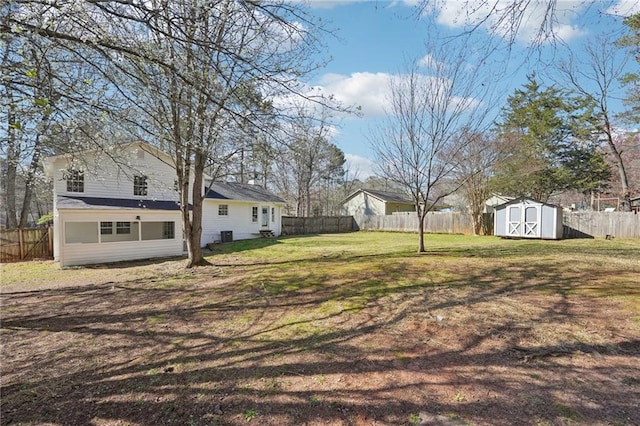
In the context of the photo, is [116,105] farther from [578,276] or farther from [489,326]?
[578,276]

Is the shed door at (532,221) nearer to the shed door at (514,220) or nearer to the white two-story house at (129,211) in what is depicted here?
the shed door at (514,220)

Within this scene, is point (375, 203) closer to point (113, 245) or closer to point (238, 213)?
point (238, 213)

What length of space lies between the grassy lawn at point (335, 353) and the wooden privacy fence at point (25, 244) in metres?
8.66

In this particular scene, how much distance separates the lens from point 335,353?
3307 mm

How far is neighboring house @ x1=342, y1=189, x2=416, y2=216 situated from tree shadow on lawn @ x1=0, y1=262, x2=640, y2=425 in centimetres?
2275

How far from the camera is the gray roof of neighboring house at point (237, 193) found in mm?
17484

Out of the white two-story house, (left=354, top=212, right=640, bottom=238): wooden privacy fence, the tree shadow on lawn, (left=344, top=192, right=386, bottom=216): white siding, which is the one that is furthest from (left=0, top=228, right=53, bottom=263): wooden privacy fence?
(left=344, top=192, right=386, bottom=216): white siding

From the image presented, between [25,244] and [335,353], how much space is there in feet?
50.9

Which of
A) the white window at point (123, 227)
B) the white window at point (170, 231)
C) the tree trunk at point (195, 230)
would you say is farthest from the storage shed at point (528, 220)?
the white window at point (123, 227)

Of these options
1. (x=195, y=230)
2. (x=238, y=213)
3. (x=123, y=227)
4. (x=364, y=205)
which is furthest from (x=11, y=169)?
(x=364, y=205)

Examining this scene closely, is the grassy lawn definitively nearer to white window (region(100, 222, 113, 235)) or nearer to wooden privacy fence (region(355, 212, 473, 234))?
white window (region(100, 222, 113, 235))

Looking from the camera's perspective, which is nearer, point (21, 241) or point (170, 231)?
point (21, 241)

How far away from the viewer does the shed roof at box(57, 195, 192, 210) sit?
11148mm

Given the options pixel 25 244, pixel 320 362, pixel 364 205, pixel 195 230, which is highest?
pixel 364 205
